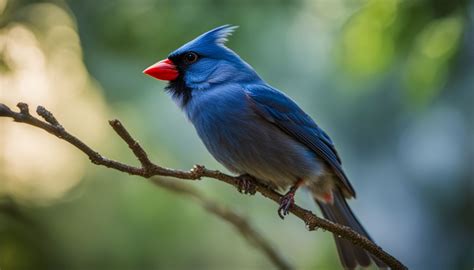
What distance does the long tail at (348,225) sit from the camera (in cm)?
348

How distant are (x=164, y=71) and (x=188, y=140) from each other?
2.95 feet

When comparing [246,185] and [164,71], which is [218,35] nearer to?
[164,71]

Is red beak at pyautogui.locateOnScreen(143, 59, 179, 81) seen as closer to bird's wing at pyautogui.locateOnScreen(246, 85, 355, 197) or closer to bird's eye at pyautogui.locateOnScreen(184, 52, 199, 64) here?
bird's eye at pyautogui.locateOnScreen(184, 52, 199, 64)

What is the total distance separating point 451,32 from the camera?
2910mm

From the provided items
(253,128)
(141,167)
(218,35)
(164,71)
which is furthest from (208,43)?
(141,167)

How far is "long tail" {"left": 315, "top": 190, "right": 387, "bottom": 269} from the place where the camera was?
3.48 meters

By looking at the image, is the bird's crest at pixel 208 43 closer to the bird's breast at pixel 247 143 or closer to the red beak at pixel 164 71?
the red beak at pixel 164 71

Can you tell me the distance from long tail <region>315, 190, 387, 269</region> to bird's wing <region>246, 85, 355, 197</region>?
12 centimetres

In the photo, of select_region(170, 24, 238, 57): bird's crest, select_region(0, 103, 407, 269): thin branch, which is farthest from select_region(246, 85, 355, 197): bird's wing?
select_region(0, 103, 407, 269): thin branch

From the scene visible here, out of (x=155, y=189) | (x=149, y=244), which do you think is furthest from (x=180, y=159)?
(x=149, y=244)

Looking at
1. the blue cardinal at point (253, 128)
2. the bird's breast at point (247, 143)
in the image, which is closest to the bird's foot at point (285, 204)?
the blue cardinal at point (253, 128)

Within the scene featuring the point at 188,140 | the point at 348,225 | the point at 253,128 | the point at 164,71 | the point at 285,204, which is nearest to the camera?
the point at 285,204

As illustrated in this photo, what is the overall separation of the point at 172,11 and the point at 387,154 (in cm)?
183

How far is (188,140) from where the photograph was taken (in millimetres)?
4301
